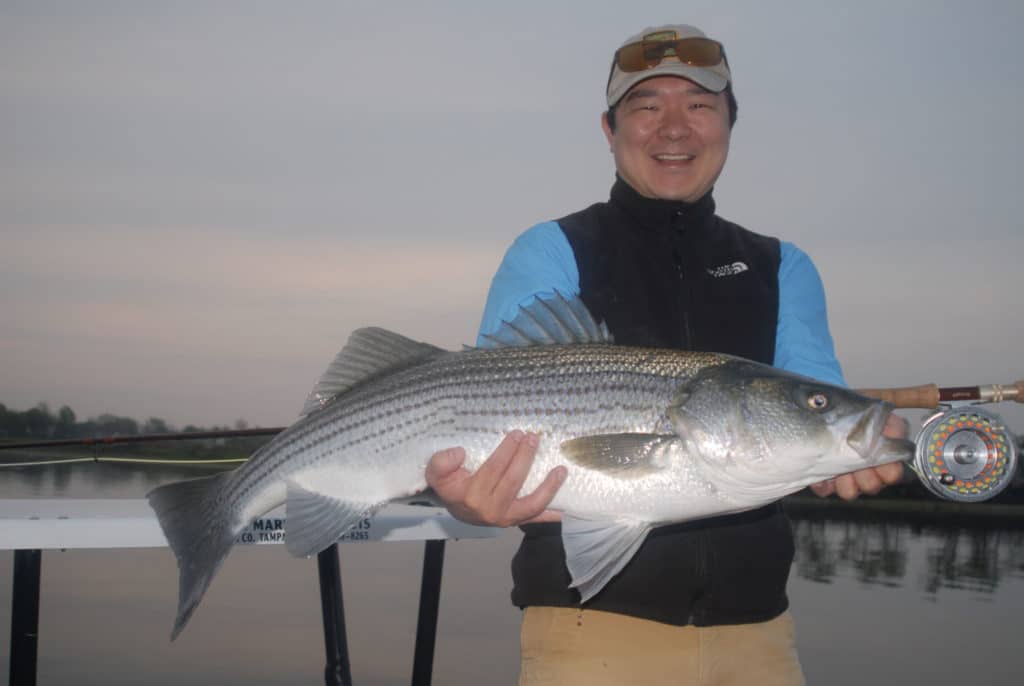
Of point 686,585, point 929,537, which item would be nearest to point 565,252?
point 686,585

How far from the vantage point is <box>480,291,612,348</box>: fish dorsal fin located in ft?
13.2

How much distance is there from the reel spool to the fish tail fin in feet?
10.9

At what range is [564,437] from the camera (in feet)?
12.0

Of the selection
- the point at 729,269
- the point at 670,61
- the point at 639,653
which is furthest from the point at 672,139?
the point at 639,653

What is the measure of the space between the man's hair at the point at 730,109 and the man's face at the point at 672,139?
0.13m

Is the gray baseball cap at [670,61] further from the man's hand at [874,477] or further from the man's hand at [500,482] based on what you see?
the man's hand at [500,482]

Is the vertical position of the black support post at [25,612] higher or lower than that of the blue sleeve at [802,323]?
lower

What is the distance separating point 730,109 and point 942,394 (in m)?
2.03

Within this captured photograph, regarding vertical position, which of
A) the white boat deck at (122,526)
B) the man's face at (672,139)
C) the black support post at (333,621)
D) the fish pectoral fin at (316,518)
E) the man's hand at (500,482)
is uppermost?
the man's face at (672,139)

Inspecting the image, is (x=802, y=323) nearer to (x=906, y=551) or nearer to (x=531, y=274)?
(x=531, y=274)

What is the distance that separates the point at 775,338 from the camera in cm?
454

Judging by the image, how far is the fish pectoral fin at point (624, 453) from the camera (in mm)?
3547

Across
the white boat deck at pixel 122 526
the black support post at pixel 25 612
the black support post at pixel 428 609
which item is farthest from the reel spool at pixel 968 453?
the black support post at pixel 25 612

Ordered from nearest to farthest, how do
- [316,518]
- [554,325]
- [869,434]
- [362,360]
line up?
[869,434] → [316,518] → [554,325] → [362,360]
